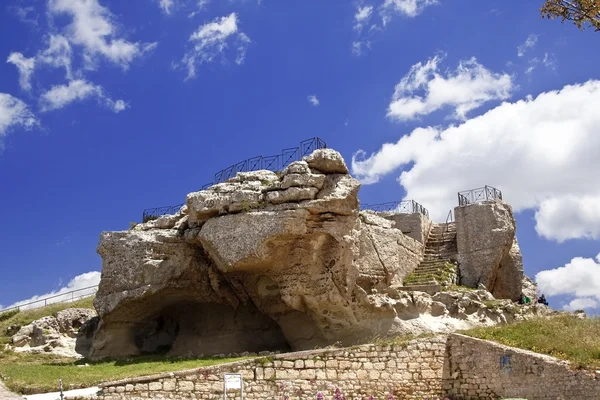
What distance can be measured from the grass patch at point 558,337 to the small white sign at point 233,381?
737 centimetres

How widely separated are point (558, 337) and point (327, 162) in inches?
340

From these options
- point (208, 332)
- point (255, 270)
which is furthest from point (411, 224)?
point (208, 332)

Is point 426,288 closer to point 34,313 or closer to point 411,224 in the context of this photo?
point 411,224

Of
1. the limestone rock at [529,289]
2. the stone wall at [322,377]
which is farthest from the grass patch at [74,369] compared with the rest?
the limestone rock at [529,289]

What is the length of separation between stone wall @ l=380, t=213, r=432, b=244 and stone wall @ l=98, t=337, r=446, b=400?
1198 centimetres

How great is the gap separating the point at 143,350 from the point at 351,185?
9.88m

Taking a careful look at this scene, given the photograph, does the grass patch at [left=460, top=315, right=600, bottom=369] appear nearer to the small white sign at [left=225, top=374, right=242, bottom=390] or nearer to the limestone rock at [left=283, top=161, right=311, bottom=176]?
the limestone rock at [left=283, top=161, right=311, bottom=176]

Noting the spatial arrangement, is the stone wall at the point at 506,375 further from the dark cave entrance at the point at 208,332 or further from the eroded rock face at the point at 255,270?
the dark cave entrance at the point at 208,332

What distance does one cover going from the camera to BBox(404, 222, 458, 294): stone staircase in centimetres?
2536

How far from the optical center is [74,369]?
789 inches

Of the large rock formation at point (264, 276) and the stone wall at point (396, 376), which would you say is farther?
the large rock formation at point (264, 276)

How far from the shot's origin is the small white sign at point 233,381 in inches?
543

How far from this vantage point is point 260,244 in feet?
68.4

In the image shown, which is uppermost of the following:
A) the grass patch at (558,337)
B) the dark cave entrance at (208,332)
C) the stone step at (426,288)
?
the stone step at (426,288)
